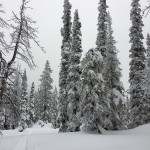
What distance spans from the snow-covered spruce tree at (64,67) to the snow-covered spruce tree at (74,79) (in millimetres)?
2280

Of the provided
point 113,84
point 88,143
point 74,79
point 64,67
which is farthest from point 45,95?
point 88,143

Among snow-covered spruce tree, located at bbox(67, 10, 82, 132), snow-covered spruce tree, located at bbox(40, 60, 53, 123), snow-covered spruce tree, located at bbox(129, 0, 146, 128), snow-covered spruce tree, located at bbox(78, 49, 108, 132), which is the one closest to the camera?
snow-covered spruce tree, located at bbox(78, 49, 108, 132)

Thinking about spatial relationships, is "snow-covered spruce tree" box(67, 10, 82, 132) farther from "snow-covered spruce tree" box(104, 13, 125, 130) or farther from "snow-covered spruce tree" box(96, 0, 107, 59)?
"snow-covered spruce tree" box(104, 13, 125, 130)

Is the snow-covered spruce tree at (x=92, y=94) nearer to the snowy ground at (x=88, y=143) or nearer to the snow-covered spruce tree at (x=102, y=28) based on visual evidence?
the snowy ground at (x=88, y=143)

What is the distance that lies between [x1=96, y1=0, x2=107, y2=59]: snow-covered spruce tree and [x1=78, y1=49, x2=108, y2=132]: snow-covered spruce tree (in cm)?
508

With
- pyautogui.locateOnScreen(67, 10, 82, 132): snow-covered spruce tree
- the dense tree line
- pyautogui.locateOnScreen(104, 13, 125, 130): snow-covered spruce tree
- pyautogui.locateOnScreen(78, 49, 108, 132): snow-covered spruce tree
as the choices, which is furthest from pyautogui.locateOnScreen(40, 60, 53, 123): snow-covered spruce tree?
pyautogui.locateOnScreen(78, 49, 108, 132): snow-covered spruce tree

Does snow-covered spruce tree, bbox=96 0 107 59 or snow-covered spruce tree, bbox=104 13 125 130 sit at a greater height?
snow-covered spruce tree, bbox=96 0 107 59

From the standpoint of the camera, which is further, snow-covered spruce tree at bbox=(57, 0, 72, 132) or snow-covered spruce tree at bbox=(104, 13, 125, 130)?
snow-covered spruce tree at bbox=(57, 0, 72, 132)

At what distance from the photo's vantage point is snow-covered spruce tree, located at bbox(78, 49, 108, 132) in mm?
20469

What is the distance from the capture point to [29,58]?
9.23m

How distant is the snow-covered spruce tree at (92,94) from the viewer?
20.5 meters

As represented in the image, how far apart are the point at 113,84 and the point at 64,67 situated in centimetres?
803

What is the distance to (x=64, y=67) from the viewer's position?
3042cm

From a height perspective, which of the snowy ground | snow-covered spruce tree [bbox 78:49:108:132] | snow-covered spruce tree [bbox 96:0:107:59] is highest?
snow-covered spruce tree [bbox 96:0:107:59]
